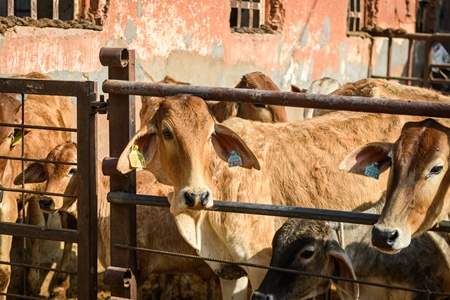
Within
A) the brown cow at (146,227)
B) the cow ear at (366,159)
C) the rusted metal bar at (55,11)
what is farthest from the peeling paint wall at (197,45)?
the cow ear at (366,159)

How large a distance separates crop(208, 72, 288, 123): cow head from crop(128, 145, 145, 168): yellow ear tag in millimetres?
4051

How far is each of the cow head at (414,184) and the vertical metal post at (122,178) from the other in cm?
138

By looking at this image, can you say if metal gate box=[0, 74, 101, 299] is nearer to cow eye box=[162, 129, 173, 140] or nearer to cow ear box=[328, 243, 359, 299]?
cow eye box=[162, 129, 173, 140]

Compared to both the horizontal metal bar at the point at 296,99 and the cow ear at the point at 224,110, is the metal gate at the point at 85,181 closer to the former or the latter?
the horizontal metal bar at the point at 296,99

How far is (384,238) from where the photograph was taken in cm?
405

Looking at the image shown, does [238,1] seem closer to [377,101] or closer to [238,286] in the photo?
[238,286]

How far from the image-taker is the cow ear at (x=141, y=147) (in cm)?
443

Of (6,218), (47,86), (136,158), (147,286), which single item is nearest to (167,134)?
(136,158)

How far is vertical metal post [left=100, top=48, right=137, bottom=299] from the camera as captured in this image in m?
4.53

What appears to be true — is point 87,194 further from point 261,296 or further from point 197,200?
point 261,296

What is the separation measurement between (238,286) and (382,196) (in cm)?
128

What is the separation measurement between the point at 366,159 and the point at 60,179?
305 cm

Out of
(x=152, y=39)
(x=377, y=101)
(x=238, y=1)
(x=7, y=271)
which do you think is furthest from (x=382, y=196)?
(x=238, y=1)

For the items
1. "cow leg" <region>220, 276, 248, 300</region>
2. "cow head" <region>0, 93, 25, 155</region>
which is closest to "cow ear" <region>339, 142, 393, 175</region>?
"cow leg" <region>220, 276, 248, 300</region>
